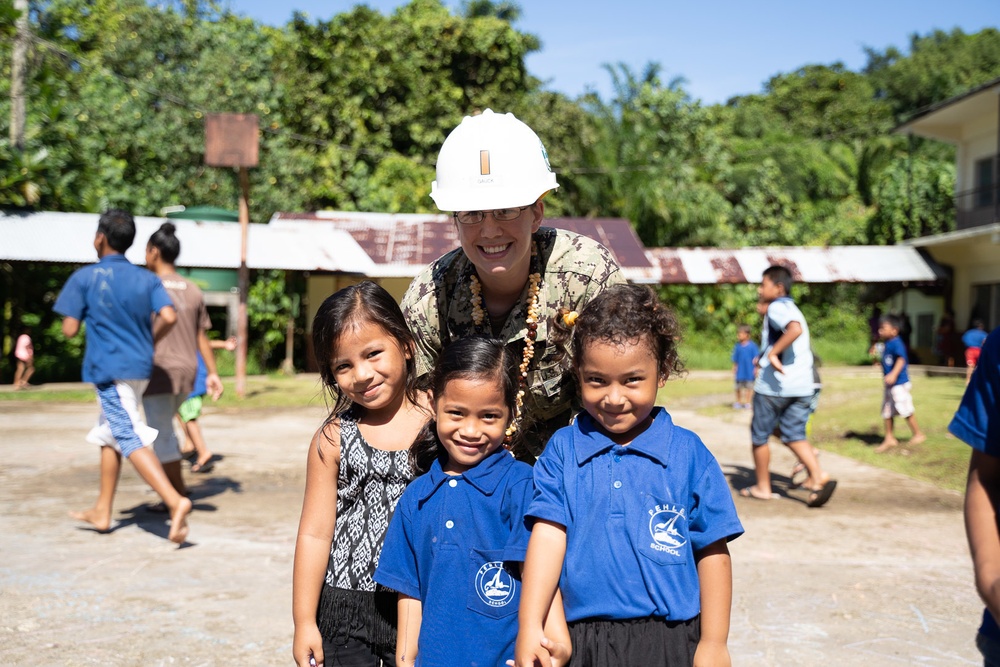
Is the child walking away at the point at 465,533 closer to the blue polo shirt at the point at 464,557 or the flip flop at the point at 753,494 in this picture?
the blue polo shirt at the point at 464,557

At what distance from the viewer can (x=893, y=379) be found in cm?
926

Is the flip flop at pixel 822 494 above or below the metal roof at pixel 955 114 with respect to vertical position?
below

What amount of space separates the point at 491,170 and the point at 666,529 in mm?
1051

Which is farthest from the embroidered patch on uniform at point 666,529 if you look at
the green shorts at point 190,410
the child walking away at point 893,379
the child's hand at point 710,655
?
the child walking away at point 893,379

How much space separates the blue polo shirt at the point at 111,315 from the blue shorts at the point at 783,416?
448cm

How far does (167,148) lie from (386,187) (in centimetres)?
549

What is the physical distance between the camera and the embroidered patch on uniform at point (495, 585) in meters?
2.10

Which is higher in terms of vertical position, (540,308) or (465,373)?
(540,308)

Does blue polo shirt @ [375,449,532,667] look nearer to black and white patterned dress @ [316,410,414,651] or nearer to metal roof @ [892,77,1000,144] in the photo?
black and white patterned dress @ [316,410,414,651]

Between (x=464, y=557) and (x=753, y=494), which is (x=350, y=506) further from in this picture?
(x=753, y=494)

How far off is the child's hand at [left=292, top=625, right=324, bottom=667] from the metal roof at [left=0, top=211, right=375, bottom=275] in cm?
→ 1433

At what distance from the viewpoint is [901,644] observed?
156 inches

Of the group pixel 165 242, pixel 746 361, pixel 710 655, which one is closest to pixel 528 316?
pixel 710 655

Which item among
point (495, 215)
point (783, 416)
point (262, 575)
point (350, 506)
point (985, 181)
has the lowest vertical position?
point (262, 575)
